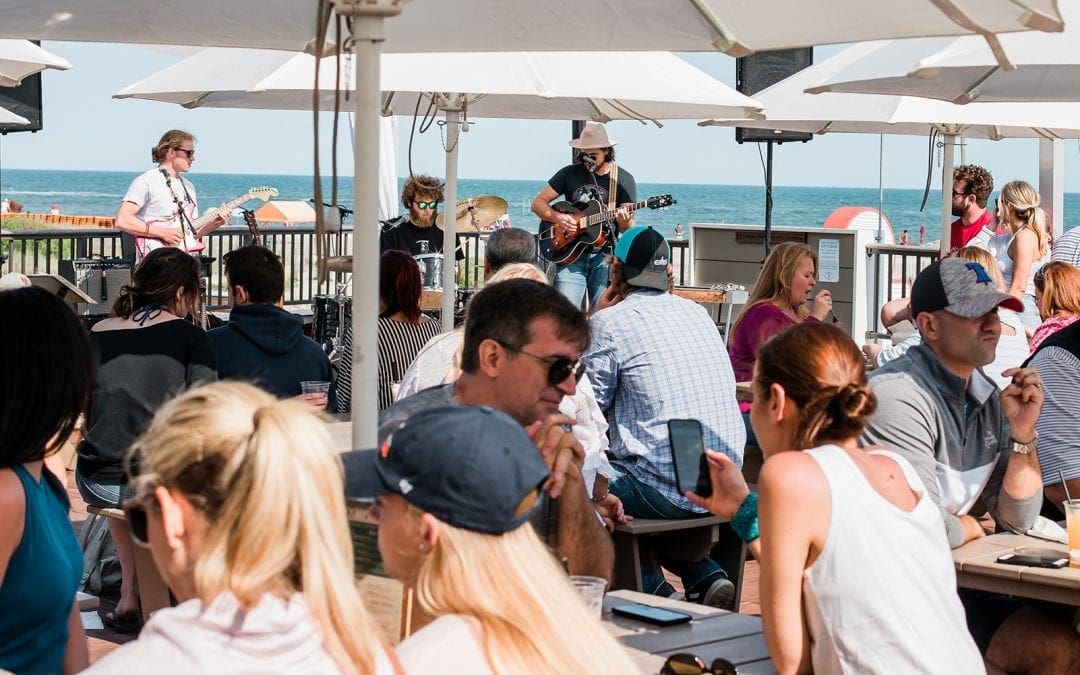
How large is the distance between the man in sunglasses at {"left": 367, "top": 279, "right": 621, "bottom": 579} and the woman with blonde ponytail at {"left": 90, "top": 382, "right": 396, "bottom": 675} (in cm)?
156

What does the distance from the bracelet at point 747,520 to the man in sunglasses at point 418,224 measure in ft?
24.6

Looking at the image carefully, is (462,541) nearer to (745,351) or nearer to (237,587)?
(237,587)

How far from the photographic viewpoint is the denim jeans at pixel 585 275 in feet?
33.4

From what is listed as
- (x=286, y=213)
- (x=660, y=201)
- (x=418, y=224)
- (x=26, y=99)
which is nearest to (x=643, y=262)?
(x=418, y=224)

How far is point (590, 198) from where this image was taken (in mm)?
10328

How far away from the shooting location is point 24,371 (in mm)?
2562

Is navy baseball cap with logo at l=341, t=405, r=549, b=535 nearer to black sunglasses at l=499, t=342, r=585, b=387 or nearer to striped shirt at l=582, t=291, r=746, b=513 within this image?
black sunglasses at l=499, t=342, r=585, b=387

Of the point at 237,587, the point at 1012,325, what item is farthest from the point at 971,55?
the point at 237,587

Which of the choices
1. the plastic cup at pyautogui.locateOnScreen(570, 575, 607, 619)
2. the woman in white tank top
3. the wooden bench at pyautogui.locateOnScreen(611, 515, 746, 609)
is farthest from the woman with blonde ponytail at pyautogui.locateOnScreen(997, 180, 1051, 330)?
the plastic cup at pyautogui.locateOnScreen(570, 575, 607, 619)

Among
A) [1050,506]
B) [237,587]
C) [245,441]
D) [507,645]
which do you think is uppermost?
[245,441]

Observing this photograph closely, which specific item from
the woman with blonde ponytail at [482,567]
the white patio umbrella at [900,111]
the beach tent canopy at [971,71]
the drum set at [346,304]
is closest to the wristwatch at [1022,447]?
the beach tent canopy at [971,71]

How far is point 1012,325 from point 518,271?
10.1ft

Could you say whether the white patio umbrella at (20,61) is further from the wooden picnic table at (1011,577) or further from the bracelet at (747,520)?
the wooden picnic table at (1011,577)

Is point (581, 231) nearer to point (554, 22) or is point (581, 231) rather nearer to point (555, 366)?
point (554, 22)
